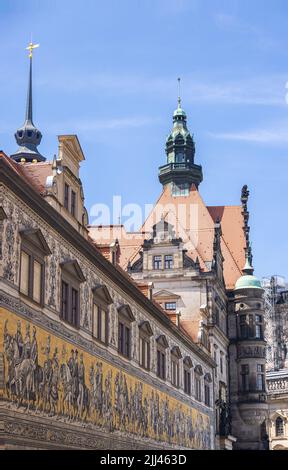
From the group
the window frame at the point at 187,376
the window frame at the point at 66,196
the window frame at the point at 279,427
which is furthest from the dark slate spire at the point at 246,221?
the window frame at the point at 66,196

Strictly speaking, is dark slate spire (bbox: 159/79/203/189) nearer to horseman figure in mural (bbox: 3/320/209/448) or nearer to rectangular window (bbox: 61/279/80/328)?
horseman figure in mural (bbox: 3/320/209/448)

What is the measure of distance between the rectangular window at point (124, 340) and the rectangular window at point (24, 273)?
25.1 feet

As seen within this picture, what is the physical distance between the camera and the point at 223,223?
57188 millimetres

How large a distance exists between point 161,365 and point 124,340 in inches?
218

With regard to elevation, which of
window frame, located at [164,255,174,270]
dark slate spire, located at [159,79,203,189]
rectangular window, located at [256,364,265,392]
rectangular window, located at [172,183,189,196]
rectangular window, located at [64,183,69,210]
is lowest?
rectangular window, located at [256,364,265,392]

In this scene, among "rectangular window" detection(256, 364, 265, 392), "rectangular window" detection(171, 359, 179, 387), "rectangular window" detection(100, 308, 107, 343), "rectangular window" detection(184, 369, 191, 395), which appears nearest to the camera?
"rectangular window" detection(100, 308, 107, 343)

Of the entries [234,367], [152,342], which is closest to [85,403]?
[152,342]

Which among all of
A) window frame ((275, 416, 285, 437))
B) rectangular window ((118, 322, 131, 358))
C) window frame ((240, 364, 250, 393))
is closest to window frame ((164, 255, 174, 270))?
window frame ((240, 364, 250, 393))

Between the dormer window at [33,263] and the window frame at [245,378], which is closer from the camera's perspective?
the dormer window at [33,263]

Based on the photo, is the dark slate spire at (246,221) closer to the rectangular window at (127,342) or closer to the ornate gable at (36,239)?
the rectangular window at (127,342)

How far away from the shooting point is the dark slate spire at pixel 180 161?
188 feet

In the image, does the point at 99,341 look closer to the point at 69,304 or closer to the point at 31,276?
the point at 69,304

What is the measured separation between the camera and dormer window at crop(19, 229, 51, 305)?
58.4 feet
